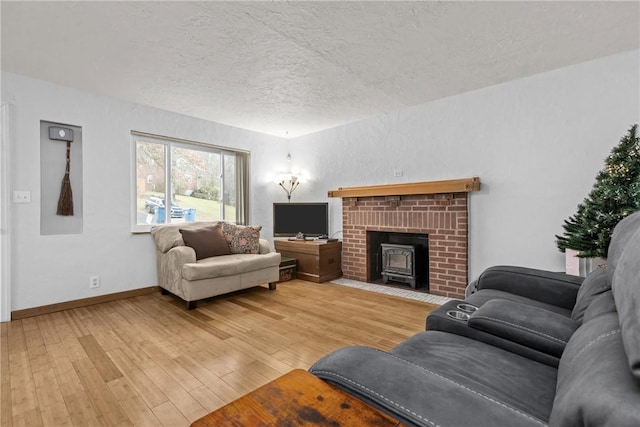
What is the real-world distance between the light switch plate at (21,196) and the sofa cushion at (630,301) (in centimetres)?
411

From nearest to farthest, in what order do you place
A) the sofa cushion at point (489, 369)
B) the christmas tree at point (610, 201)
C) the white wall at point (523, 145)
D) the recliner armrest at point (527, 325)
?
1. the sofa cushion at point (489, 369)
2. the recliner armrest at point (527, 325)
3. the christmas tree at point (610, 201)
4. the white wall at point (523, 145)

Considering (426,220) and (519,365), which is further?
(426,220)

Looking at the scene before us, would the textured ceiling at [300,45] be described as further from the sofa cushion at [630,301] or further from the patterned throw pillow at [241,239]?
the sofa cushion at [630,301]

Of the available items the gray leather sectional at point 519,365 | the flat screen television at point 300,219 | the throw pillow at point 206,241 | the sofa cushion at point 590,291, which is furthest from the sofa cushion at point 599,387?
the flat screen television at point 300,219

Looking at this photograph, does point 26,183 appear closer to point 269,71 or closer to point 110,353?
point 110,353

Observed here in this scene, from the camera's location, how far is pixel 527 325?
3.76 ft

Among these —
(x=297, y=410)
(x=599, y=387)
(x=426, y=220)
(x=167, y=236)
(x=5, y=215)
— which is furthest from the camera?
(x=426, y=220)

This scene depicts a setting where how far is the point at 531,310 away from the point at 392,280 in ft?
9.81

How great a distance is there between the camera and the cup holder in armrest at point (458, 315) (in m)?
1.37

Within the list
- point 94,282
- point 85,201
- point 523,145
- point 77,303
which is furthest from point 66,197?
point 523,145

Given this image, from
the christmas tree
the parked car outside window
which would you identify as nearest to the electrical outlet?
the parked car outside window

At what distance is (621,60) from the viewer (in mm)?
2570

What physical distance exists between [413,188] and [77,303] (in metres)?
3.89

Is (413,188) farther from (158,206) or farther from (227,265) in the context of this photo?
(158,206)
